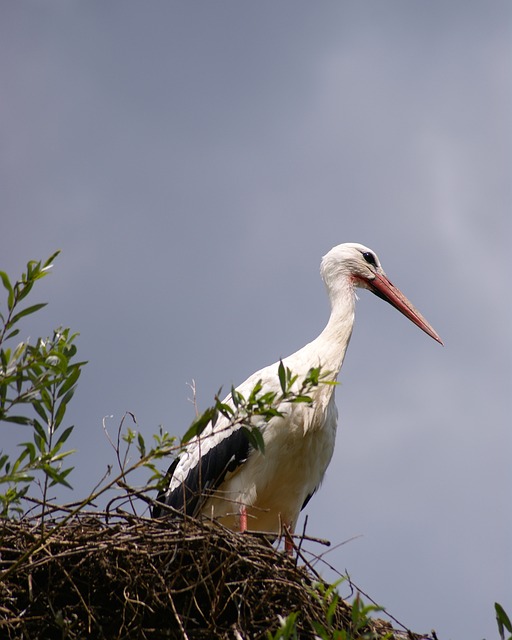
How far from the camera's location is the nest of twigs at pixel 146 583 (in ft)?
16.0

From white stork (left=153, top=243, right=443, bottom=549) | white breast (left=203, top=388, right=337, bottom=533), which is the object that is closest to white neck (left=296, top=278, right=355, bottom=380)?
white stork (left=153, top=243, right=443, bottom=549)

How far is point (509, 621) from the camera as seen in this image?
14.4ft

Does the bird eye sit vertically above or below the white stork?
above

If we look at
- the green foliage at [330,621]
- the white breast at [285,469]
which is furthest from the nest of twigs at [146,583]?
the white breast at [285,469]

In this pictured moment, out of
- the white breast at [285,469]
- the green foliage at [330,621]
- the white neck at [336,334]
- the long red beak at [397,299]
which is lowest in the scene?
the green foliage at [330,621]

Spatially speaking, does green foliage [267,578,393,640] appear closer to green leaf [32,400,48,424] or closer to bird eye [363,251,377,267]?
green leaf [32,400,48,424]

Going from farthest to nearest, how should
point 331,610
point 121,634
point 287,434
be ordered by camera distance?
point 287,434 → point 121,634 → point 331,610

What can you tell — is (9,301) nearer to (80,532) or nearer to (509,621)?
(80,532)

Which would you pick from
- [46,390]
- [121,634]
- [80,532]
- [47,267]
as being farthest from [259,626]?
[47,267]

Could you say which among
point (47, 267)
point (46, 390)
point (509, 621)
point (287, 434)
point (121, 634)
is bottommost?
point (121, 634)

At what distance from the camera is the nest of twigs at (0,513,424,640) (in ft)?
16.0

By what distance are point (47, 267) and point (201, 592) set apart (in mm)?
1890

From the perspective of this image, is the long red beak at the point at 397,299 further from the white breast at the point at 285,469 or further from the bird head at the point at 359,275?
the white breast at the point at 285,469

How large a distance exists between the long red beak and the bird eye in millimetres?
97
